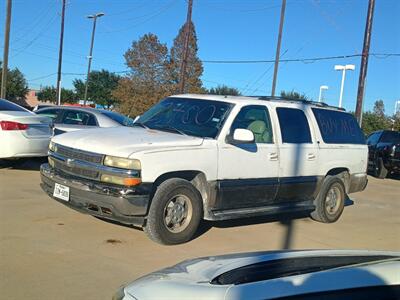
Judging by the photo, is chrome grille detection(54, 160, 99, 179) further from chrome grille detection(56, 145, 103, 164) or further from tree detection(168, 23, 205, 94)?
tree detection(168, 23, 205, 94)

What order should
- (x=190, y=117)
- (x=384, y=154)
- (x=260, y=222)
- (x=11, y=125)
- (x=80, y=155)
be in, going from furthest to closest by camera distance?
(x=384, y=154)
(x=11, y=125)
(x=260, y=222)
(x=190, y=117)
(x=80, y=155)

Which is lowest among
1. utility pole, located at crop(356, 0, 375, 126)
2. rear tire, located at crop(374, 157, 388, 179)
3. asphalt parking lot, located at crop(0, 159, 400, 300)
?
asphalt parking lot, located at crop(0, 159, 400, 300)

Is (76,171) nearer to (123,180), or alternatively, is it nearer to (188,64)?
(123,180)

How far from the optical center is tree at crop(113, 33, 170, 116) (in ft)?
188

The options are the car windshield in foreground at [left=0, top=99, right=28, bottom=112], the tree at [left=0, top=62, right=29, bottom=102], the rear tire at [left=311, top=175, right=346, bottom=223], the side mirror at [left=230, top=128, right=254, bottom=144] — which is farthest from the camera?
the tree at [left=0, top=62, right=29, bottom=102]

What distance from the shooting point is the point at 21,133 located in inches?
392

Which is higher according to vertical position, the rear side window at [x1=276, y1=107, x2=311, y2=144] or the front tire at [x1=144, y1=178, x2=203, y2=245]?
the rear side window at [x1=276, y1=107, x2=311, y2=144]

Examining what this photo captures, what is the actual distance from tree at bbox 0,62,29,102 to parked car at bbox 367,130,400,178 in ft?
221

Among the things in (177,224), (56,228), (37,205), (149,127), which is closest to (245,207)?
(177,224)

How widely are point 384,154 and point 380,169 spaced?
561 millimetres

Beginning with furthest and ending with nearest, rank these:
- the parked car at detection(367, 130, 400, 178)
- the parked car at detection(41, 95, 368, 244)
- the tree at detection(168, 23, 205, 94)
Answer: the tree at detection(168, 23, 205, 94), the parked car at detection(367, 130, 400, 178), the parked car at detection(41, 95, 368, 244)

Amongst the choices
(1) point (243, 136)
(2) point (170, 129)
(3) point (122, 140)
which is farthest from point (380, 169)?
(3) point (122, 140)

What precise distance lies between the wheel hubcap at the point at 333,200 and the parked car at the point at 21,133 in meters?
5.63

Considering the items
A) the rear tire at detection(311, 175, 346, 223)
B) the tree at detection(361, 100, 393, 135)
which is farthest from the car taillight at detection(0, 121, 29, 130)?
the tree at detection(361, 100, 393, 135)
